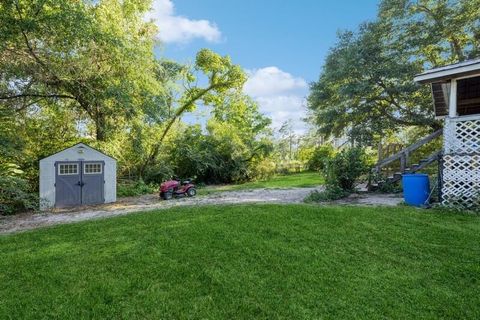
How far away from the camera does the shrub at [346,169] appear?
8.30 m

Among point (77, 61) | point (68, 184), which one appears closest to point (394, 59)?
point (77, 61)

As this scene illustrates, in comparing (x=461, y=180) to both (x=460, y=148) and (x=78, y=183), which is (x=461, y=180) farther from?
(x=78, y=183)

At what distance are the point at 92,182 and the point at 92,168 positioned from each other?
46cm

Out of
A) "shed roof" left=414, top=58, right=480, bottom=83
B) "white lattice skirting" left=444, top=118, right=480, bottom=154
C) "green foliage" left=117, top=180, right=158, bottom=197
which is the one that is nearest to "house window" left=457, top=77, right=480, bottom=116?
"shed roof" left=414, top=58, right=480, bottom=83

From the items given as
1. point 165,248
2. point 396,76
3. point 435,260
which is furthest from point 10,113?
point 396,76

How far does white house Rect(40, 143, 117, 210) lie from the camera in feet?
27.1

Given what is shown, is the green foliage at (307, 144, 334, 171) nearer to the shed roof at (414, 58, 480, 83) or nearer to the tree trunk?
the shed roof at (414, 58, 480, 83)

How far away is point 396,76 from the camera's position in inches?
547

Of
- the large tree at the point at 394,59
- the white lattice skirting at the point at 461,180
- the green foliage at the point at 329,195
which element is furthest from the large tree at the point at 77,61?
the large tree at the point at 394,59

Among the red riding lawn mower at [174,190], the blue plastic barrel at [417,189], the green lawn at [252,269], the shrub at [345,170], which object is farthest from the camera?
the red riding lawn mower at [174,190]

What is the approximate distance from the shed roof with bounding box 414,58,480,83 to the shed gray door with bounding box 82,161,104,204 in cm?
980

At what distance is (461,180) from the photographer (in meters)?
6.19

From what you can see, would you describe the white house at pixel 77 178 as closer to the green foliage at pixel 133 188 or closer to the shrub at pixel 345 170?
the green foliage at pixel 133 188

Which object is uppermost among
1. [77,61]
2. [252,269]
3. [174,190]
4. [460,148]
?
[77,61]
